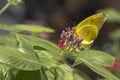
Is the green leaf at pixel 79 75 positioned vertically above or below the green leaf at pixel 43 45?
below

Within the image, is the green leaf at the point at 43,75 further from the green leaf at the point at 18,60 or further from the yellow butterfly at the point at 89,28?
the yellow butterfly at the point at 89,28

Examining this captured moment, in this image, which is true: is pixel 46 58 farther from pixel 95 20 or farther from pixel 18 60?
pixel 95 20

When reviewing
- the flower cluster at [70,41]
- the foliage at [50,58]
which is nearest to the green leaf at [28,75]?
the foliage at [50,58]

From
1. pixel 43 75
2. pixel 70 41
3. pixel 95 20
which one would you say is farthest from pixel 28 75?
pixel 95 20

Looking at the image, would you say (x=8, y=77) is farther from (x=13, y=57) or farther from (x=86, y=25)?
(x=86, y=25)

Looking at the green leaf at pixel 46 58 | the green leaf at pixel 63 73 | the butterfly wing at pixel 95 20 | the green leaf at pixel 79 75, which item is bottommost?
the green leaf at pixel 79 75

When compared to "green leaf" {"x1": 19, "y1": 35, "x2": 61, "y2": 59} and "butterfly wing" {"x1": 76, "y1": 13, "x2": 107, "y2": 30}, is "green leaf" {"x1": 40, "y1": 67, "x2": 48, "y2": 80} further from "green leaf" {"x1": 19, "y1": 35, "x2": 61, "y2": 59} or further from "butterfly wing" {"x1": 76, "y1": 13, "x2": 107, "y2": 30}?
"butterfly wing" {"x1": 76, "y1": 13, "x2": 107, "y2": 30}
